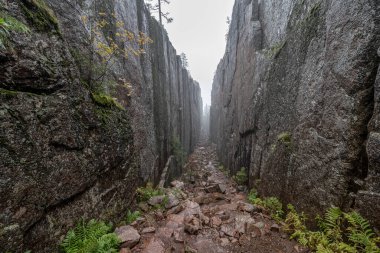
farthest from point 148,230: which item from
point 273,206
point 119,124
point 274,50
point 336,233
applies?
point 274,50

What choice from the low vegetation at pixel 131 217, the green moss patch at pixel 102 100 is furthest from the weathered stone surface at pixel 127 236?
the green moss patch at pixel 102 100

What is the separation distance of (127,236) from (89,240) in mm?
868

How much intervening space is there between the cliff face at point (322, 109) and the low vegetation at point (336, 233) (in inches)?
9.7

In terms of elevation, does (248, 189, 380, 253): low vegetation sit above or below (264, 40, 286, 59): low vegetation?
below

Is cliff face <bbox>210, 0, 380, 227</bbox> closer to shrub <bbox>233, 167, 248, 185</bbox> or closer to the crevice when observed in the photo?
the crevice

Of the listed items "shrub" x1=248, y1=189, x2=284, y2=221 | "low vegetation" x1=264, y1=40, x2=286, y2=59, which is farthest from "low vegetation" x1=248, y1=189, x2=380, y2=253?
"low vegetation" x1=264, y1=40, x2=286, y2=59

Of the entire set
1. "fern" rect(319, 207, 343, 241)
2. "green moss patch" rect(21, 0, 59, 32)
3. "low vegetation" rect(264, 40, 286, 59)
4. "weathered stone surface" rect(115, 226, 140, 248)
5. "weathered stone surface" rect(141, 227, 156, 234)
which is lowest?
"weathered stone surface" rect(141, 227, 156, 234)

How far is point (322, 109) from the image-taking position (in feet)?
16.9

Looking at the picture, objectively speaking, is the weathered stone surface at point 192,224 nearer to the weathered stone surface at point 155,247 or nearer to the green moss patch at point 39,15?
the weathered stone surface at point 155,247

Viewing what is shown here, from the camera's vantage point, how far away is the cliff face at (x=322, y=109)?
404 cm

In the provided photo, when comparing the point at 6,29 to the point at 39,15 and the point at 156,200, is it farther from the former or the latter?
the point at 156,200

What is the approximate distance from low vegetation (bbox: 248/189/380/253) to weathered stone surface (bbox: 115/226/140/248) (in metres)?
4.01

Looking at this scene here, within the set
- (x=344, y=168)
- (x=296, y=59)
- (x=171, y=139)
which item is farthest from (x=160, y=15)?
(x=344, y=168)

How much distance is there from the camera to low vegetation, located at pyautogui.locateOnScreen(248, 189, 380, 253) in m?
3.79
